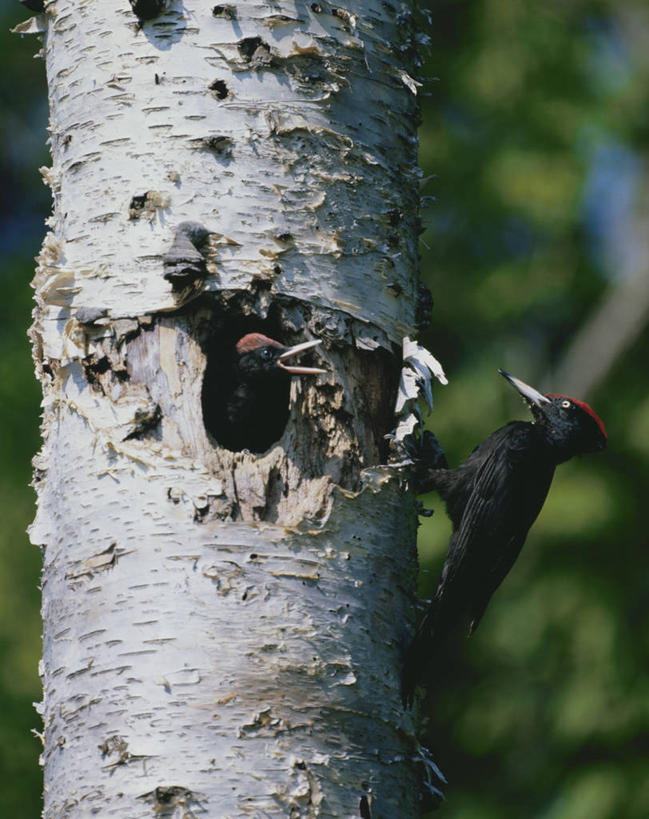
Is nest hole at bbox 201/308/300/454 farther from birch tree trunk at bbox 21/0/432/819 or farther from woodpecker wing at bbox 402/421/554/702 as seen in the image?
woodpecker wing at bbox 402/421/554/702

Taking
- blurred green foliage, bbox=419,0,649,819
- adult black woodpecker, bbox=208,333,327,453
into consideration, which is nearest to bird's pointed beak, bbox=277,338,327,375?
adult black woodpecker, bbox=208,333,327,453

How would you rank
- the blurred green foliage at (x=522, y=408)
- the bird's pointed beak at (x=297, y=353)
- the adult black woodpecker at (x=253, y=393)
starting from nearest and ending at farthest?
the bird's pointed beak at (x=297, y=353) < the adult black woodpecker at (x=253, y=393) < the blurred green foliage at (x=522, y=408)

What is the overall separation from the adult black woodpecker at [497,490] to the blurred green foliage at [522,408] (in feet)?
5.92

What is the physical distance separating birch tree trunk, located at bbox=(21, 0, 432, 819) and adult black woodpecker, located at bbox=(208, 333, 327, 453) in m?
0.09

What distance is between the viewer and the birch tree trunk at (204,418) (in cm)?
255

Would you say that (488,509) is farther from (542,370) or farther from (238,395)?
(542,370)

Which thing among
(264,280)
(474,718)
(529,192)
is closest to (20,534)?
(474,718)

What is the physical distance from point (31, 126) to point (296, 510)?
7.62m

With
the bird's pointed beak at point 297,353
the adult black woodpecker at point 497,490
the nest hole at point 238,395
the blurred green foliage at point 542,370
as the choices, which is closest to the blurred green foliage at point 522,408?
the blurred green foliage at point 542,370

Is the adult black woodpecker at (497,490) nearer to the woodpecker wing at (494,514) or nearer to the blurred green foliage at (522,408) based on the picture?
the woodpecker wing at (494,514)

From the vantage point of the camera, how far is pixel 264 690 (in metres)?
2.57

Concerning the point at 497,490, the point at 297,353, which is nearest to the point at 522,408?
the point at 497,490

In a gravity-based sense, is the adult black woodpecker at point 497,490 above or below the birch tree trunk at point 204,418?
below

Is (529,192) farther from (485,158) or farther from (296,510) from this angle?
(296,510)
